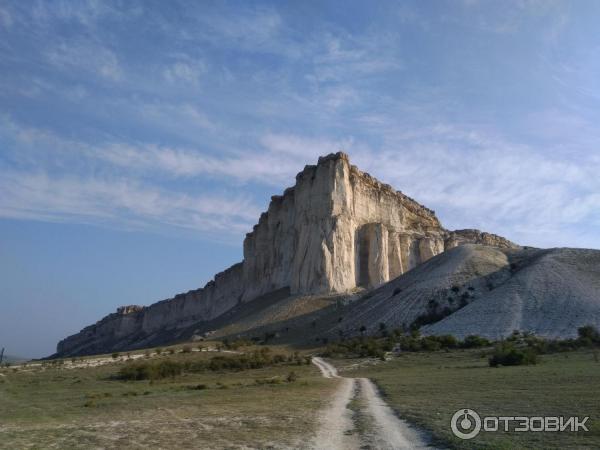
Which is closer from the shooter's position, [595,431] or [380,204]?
[595,431]

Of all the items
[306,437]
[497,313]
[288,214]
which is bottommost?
[306,437]

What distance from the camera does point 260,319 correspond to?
196ft

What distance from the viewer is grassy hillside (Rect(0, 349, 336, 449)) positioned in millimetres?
9867

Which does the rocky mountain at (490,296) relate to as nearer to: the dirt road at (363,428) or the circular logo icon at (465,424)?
the dirt road at (363,428)

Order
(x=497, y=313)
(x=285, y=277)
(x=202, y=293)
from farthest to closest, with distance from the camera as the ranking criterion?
(x=202, y=293) → (x=285, y=277) → (x=497, y=313)

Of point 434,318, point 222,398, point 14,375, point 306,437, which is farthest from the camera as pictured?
point 434,318

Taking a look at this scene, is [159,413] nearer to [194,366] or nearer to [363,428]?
[363,428]

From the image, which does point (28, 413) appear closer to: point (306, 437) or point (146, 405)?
point (146, 405)

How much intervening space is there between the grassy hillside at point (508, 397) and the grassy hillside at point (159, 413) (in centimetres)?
246

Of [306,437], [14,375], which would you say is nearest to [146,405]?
[306,437]

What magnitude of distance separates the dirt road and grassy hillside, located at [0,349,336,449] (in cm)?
46

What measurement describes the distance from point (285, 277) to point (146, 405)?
187 ft
